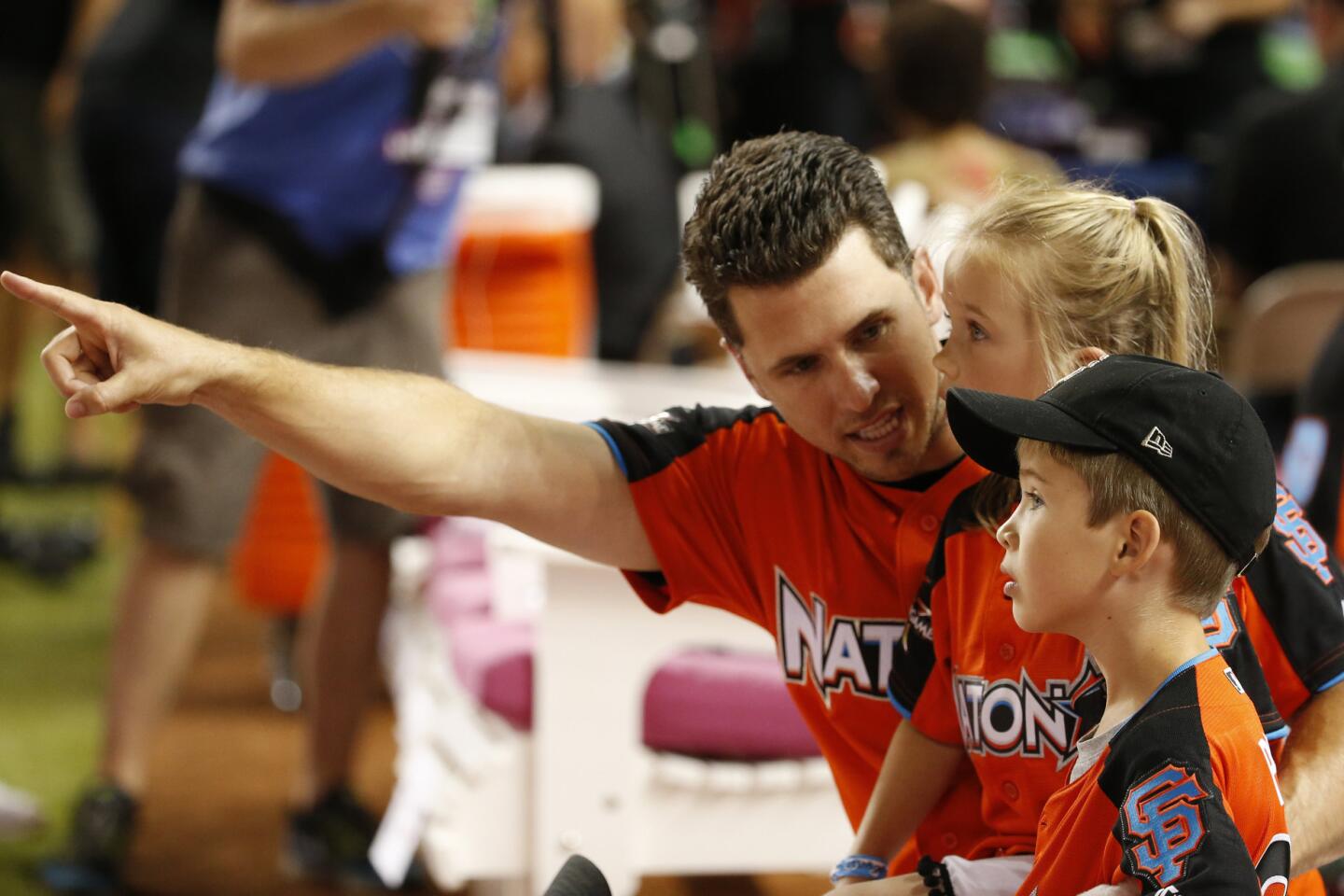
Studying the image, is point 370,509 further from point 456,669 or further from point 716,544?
point 716,544

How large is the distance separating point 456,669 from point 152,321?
1.14 m

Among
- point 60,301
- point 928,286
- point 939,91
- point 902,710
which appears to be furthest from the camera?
point 939,91

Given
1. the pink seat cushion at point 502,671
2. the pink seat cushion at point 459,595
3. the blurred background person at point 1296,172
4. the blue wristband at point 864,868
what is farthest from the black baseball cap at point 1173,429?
the blurred background person at point 1296,172

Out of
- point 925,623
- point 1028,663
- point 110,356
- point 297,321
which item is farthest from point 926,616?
point 297,321

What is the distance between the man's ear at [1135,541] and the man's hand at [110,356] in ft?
2.25

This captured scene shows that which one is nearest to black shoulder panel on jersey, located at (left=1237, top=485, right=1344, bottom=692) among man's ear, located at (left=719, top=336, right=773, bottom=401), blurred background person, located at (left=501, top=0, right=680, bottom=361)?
man's ear, located at (left=719, top=336, right=773, bottom=401)

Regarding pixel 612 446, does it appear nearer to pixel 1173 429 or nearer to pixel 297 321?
pixel 1173 429

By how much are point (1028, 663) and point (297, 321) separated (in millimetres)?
1593

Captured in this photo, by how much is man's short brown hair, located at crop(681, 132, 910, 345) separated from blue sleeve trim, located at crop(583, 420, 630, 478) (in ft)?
0.52

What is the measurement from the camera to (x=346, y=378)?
141cm

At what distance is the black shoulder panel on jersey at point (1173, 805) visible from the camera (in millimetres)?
1058

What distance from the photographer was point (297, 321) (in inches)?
103

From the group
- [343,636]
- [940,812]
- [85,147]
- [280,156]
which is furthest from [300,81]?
[940,812]

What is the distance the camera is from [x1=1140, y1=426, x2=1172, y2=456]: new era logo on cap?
1.16 meters
